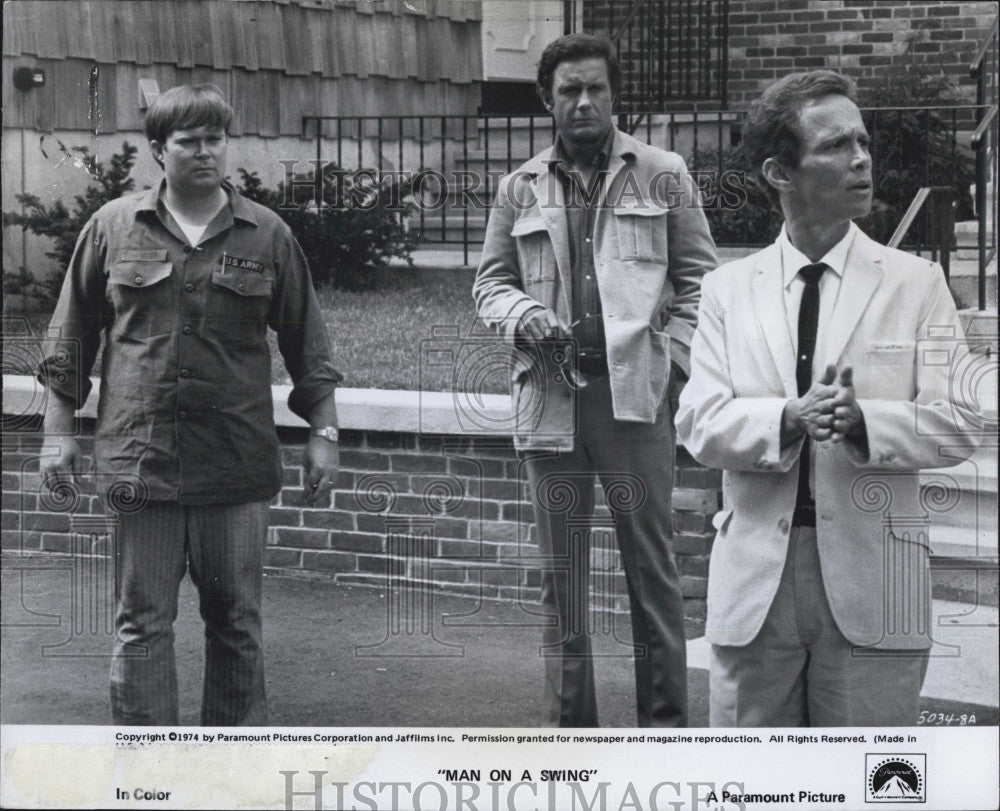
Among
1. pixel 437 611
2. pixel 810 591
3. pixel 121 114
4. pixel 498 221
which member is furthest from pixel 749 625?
pixel 121 114

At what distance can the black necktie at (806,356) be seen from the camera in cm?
383

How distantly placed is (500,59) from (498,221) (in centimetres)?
46

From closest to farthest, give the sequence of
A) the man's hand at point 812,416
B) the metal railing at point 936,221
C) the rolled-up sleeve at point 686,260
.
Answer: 1. the man's hand at point 812,416
2. the metal railing at point 936,221
3. the rolled-up sleeve at point 686,260

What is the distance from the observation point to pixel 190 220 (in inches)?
164

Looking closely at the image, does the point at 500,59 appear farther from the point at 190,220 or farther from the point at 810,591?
the point at 810,591

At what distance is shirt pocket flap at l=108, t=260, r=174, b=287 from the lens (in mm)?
4137

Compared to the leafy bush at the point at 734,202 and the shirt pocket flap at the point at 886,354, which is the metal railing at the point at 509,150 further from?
the shirt pocket flap at the point at 886,354

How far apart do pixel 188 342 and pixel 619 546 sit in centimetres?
135

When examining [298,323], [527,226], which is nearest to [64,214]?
[298,323]

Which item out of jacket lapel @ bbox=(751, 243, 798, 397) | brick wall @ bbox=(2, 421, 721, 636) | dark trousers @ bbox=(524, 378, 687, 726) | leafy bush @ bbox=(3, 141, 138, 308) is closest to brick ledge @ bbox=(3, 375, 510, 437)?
brick wall @ bbox=(2, 421, 721, 636)

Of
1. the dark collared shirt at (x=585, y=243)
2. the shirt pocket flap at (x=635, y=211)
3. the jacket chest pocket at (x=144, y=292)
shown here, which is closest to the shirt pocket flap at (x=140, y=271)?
the jacket chest pocket at (x=144, y=292)

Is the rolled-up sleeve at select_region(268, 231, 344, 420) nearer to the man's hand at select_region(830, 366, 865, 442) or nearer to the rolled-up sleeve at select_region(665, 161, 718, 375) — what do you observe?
the rolled-up sleeve at select_region(665, 161, 718, 375)

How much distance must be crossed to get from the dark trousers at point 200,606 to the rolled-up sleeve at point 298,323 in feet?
1.27

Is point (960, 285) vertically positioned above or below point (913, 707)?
above
